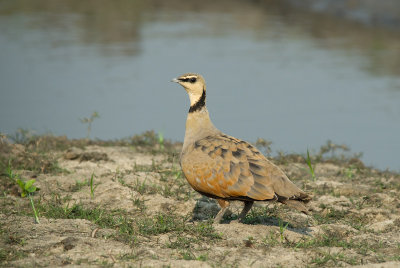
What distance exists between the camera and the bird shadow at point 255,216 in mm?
6812

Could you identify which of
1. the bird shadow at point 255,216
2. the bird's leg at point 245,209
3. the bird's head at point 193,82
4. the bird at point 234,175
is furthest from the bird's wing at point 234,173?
the bird's head at point 193,82

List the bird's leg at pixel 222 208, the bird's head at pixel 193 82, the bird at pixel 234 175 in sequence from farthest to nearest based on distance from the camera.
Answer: the bird's head at pixel 193 82
the bird's leg at pixel 222 208
the bird at pixel 234 175

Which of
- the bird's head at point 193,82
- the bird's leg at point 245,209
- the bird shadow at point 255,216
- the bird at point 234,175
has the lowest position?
the bird shadow at point 255,216

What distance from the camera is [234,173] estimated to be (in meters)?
6.35

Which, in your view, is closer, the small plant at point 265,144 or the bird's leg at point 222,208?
the bird's leg at point 222,208

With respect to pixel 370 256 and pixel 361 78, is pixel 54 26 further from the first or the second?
pixel 370 256

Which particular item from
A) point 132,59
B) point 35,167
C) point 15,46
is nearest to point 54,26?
point 15,46

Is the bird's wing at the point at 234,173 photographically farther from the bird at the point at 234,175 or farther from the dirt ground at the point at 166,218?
the dirt ground at the point at 166,218

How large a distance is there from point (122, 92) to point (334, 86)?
15.1 ft

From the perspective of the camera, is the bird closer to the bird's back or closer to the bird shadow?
the bird's back

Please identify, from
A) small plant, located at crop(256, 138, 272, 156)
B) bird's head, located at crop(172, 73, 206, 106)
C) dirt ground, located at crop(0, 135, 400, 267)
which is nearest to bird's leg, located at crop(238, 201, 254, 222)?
dirt ground, located at crop(0, 135, 400, 267)

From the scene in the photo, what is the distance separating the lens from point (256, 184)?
6.25 meters

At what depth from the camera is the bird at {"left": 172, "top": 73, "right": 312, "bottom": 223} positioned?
20.3 feet

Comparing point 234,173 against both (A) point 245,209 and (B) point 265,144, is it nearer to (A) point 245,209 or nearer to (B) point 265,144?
(A) point 245,209
